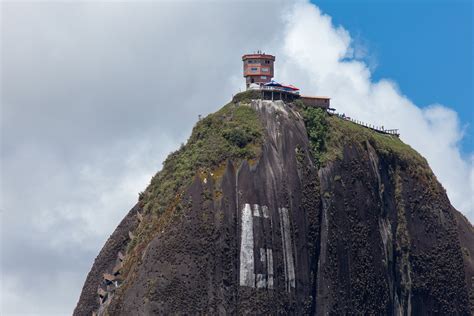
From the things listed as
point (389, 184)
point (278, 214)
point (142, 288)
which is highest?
point (389, 184)

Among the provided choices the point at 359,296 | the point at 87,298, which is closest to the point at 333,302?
the point at 359,296

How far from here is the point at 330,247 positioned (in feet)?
501

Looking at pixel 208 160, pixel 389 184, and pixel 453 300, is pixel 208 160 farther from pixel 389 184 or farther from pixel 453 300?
pixel 453 300

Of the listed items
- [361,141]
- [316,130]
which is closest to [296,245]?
[316,130]

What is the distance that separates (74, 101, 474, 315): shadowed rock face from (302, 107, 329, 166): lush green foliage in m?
1.34

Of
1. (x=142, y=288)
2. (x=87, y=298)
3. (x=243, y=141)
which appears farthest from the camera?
(x=87, y=298)

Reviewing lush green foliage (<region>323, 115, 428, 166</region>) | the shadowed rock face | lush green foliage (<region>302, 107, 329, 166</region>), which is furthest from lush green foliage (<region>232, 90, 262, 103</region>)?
lush green foliage (<region>323, 115, 428, 166</region>)

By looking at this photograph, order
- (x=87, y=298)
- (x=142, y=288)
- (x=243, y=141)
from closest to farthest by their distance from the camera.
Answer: (x=142, y=288) → (x=243, y=141) → (x=87, y=298)

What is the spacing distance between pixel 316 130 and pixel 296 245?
1547cm

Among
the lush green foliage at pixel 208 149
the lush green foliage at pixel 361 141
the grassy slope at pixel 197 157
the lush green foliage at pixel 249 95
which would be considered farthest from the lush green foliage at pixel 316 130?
the lush green foliage at pixel 208 149

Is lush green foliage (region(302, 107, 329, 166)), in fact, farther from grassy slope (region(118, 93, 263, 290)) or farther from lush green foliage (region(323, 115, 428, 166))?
grassy slope (region(118, 93, 263, 290))

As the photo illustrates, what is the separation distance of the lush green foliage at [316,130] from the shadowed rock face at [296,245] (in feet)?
4.40

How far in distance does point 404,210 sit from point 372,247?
39.2 feet

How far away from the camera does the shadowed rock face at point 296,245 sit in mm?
142500
